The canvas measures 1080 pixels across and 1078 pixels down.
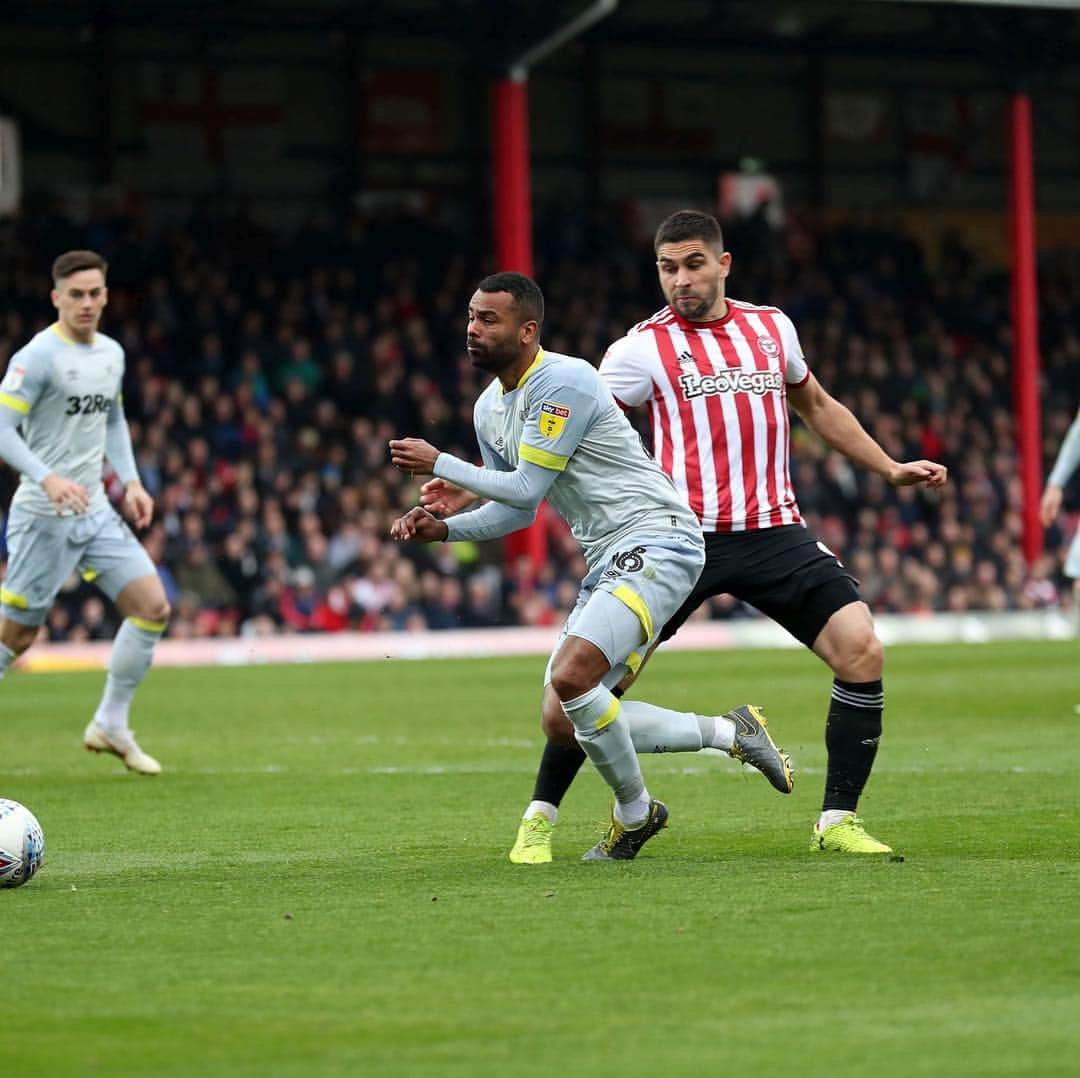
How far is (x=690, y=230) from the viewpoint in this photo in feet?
25.2

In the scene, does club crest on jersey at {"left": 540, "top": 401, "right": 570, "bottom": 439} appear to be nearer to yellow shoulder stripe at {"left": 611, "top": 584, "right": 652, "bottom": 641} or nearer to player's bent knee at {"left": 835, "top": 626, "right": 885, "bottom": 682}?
yellow shoulder stripe at {"left": 611, "top": 584, "right": 652, "bottom": 641}

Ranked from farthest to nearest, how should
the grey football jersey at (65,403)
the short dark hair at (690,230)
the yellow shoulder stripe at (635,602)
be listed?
1. the grey football jersey at (65,403)
2. the short dark hair at (690,230)
3. the yellow shoulder stripe at (635,602)

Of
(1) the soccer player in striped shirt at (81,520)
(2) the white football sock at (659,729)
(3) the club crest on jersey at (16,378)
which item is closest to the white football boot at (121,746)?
(1) the soccer player in striped shirt at (81,520)

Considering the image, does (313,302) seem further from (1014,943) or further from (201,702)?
(1014,943)

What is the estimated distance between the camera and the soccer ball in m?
6.75

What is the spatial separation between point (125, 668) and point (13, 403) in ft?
4.67

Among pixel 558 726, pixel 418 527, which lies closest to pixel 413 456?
pixel 418 527

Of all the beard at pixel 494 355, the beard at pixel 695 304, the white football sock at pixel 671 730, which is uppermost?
the beard at pixel 695 304

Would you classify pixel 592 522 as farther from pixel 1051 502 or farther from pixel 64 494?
pixel 1051 502

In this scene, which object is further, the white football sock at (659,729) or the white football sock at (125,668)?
the white football sock at (125,668)

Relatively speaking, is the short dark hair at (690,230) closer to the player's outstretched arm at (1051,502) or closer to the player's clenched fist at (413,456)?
the player's clenched fist at (413,456)

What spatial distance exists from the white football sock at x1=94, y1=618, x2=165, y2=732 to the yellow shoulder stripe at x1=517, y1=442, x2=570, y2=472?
4303 millimetres

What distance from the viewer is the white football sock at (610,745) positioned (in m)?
7.02

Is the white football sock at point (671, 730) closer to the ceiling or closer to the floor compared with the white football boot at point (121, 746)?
closer to the ceiling
